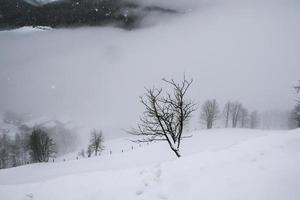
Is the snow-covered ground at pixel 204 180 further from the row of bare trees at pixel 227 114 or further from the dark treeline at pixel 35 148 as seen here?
the row of bare trees at pixel 227 114

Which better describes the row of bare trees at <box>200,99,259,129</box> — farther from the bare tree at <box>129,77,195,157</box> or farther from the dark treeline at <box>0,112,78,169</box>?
the bare tree at <box>129,77,195,157</box>

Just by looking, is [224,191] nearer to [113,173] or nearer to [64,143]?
[113,173]

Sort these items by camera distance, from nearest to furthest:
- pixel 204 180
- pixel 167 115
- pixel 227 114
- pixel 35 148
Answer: pixel 204 180 → pixel 167 115 → pixel 35 148 → pixel 227 114

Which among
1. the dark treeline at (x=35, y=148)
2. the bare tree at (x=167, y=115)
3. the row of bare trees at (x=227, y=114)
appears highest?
the bare tree at (x=167, y=115)

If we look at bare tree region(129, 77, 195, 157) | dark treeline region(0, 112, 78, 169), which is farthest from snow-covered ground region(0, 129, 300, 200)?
dark treeline region(0, 112, 78, 169)

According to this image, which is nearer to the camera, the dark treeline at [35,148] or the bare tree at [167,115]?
the bare tree at [167,115]

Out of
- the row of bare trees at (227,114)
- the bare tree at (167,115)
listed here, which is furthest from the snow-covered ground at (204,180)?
the row of bare trees at (227,114)

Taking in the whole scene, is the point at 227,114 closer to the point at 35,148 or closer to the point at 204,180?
the point at 35,148

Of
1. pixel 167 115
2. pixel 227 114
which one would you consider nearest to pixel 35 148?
pixel 167 115

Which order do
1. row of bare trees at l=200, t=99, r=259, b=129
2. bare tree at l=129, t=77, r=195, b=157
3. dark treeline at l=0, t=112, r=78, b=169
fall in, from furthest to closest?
row of bare trees at l=200, t=99, r=259, b=129 < dark treeline at l=0, t=112, r=78, b=169 < bare tree at l=129, t=77, r=195, b=157

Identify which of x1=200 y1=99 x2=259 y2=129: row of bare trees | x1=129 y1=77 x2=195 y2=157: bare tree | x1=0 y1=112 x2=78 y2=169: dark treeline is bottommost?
x1=0 y1=112 x2=78 y2=169: dark treeline

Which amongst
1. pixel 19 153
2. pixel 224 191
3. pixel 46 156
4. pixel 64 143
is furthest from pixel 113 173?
pixel 64 143

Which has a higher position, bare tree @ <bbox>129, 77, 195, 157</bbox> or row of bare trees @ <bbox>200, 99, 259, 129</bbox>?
bare tree @ <bbox>129, 77, 195, 157</bbox>

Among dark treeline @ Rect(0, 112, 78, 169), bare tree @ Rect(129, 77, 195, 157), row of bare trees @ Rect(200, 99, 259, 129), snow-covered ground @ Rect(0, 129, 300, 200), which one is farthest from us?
row of bare trees @ Rect(200, 99, 259, 129)
